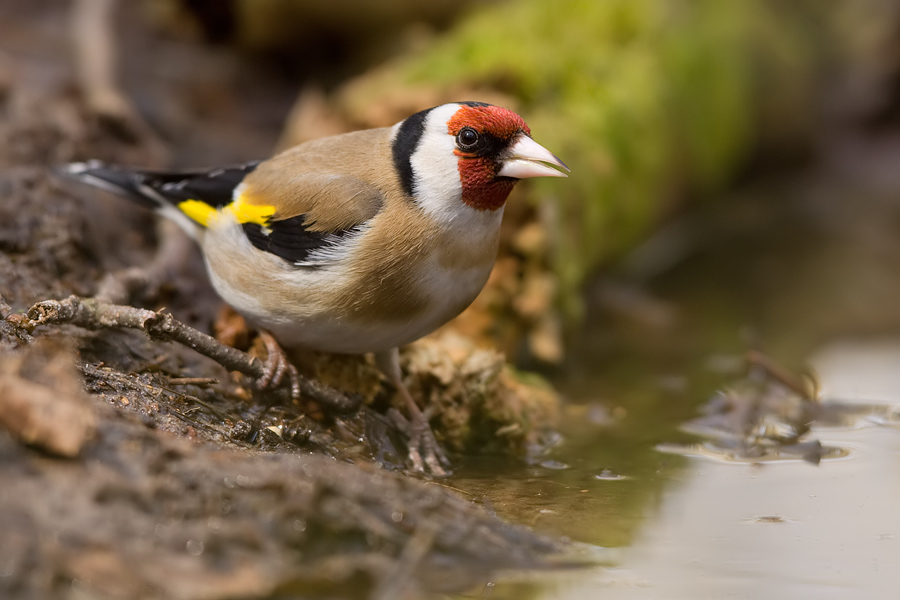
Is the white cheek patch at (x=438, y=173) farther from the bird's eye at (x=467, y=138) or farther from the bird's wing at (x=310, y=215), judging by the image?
the bird's wing at (x=310, y=215)

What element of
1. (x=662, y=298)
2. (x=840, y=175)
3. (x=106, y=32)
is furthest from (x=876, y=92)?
(x=106, y=32)

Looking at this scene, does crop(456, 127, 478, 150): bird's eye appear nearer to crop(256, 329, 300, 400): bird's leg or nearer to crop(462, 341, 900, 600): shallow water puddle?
crop(256, 329, 300, 400): bird's leg

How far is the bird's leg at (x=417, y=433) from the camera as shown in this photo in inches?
158

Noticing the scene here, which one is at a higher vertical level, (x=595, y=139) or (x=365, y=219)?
(x=595, y=139)

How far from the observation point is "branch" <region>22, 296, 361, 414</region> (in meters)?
3.48

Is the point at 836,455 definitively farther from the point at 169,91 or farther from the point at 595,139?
the point at 169,91

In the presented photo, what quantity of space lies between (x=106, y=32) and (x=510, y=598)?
652 cm

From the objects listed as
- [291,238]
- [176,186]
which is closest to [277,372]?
[291,238]

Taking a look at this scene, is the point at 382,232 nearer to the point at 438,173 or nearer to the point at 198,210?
the point at 438,173

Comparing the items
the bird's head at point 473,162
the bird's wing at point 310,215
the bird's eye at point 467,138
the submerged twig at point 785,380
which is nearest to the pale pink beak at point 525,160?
the bird's head at point 473,162

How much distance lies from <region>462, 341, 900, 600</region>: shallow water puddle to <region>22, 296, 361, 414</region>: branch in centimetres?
115

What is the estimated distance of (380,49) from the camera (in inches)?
355

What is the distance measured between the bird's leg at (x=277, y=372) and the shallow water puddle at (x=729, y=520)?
90 cm

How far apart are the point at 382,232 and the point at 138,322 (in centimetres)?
106
